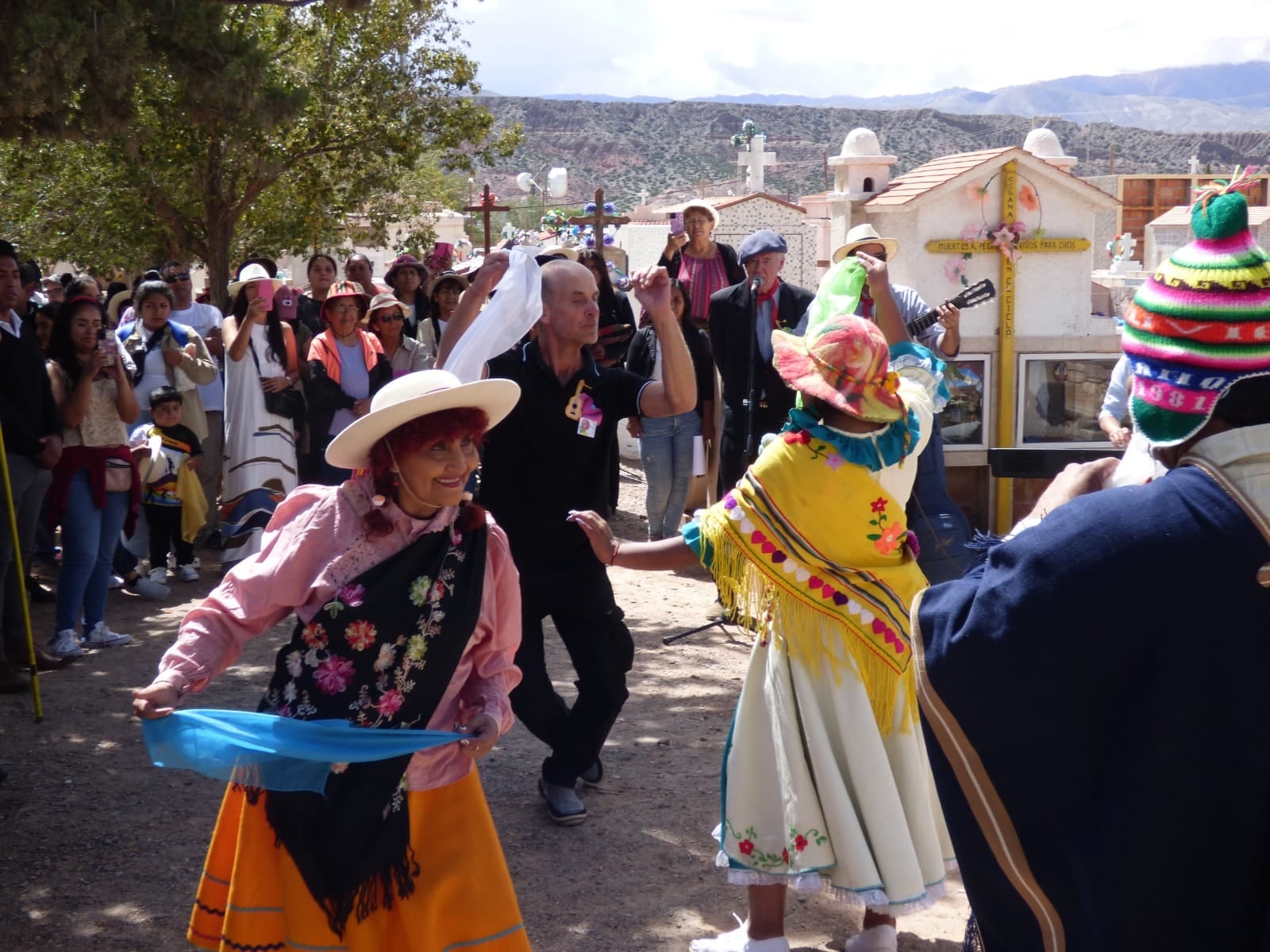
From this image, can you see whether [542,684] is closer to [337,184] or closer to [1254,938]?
[1254,938]

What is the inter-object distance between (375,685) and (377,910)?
0.51 m

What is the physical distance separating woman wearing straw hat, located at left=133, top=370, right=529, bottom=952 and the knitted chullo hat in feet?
5.12

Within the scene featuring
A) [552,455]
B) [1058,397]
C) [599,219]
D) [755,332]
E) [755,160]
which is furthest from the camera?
[755,160]

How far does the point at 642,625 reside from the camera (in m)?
8.00

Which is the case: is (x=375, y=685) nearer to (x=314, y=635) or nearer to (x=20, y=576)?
(x=314, y=635)

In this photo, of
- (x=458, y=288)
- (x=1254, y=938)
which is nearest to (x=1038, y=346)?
(x=458, y=288)

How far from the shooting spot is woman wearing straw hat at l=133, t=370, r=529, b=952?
10.0 ft

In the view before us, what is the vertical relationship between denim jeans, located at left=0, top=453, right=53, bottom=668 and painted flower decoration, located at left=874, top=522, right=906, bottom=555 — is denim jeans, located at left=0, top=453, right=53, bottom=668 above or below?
below

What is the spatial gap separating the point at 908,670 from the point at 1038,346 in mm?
6241

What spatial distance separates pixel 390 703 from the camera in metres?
3.13

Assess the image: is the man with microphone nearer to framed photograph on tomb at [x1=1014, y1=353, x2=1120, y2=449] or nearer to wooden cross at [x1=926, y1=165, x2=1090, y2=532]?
wooden cross at [x1=926, y1=165, x2=1090, y2=532]

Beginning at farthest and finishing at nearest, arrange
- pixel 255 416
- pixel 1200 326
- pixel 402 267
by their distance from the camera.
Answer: pixel 402 267, pixel 255 416, pixel 1200 326

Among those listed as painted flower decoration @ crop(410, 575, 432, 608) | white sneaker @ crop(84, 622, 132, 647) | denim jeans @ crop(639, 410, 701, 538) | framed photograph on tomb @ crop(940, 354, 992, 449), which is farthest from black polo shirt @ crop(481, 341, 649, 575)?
framed photograph on tomb @ crop(940, 354, 992, 449)

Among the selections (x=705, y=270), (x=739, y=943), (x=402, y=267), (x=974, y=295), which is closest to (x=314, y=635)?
(x=739, y=943)
